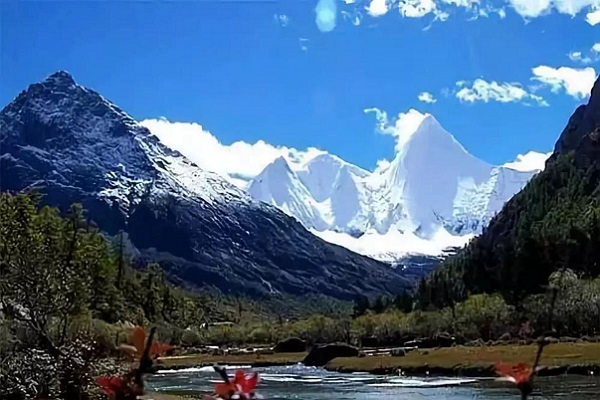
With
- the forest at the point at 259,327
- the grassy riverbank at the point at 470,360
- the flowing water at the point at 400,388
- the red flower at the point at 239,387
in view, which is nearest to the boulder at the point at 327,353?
the grassy riverbank at the point at 470,360

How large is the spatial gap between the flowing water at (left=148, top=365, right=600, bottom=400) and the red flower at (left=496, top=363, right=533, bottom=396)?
37.8m

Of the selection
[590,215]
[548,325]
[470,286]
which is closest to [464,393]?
[548,325]

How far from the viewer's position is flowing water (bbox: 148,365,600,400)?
4772 cm

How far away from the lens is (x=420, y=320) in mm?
127188

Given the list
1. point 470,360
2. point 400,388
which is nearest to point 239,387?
point 400,388

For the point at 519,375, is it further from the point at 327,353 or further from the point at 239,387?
the point at 327,353

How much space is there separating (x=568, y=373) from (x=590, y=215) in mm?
89149

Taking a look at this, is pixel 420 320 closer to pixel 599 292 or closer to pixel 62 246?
pixel 599 292

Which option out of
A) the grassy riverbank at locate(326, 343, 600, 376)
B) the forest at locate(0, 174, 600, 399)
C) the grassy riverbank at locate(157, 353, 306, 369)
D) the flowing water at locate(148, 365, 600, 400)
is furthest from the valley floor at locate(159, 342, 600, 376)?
the flowing water at locate(148, 365, 600, 400)

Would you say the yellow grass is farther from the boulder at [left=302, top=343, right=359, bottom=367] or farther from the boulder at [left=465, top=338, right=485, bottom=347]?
the boulder at [left=465, top=338, right=485, bottom=347]

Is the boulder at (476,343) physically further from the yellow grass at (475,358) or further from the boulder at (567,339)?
the boulder at (567,339)

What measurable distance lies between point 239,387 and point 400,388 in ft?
181

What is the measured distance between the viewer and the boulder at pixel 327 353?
94.0 metres

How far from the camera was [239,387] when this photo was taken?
282 cm
